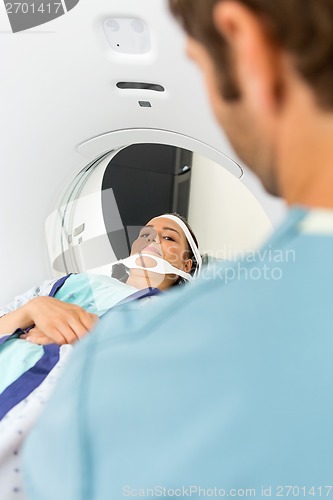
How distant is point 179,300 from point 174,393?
0.07 metres

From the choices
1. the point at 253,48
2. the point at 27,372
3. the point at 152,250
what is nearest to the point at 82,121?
the point at 152,250

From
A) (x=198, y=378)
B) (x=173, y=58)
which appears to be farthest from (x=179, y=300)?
(x=173, y=58)

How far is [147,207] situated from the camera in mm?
2475

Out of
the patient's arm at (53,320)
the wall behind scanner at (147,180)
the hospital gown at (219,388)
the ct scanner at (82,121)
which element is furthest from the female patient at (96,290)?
the hospital gown at (219,388)

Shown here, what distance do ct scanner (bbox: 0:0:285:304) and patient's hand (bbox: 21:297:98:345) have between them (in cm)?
46

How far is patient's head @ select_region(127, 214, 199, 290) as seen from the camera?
176cm

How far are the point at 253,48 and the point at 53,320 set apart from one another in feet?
3.25

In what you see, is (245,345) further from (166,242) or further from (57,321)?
(166,242)

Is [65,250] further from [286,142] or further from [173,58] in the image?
[286,142]

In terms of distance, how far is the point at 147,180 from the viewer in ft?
7.91

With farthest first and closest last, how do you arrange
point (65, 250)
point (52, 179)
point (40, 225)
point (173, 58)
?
point (65, 250)
point (40, 225)
point (52, 179)
point (173, 58)

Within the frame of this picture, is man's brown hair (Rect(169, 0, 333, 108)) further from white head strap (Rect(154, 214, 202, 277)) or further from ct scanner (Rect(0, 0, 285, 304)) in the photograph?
white head strap (Rect(154, 214, 202, 277))

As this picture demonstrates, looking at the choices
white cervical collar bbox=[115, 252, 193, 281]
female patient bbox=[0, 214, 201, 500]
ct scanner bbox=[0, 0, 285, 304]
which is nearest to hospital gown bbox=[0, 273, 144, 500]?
female patient bbox=[0, 214, 201, 500]

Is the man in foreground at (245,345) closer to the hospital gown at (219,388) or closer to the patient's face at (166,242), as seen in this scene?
the hospital gown at (219,388)
